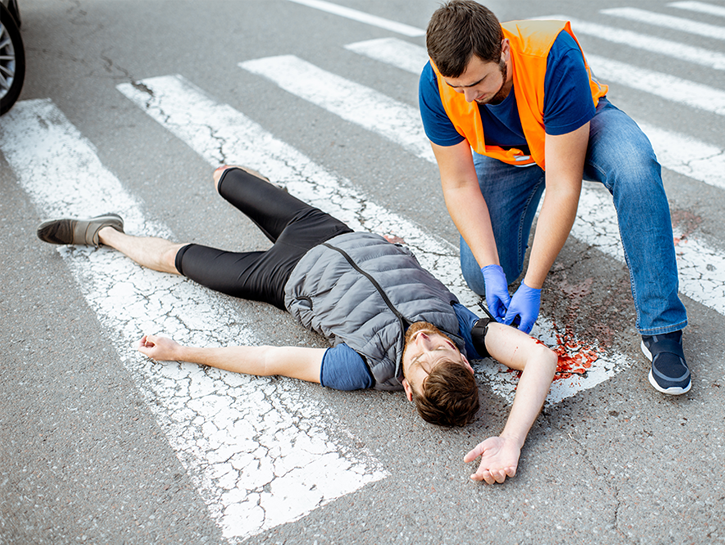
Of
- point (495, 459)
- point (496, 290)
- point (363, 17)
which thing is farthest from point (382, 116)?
point (495, 459)

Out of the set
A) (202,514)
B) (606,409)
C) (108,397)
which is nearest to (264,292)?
(108,397)

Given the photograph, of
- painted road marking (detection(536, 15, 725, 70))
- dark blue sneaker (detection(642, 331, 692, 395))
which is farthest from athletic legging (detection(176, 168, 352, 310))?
painted road marking (detection(536, 15, 725, 70))

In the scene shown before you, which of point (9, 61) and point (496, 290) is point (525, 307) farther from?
point (9, 61)

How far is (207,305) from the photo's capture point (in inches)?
136

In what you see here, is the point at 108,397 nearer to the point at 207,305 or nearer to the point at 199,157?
the point at 207,305

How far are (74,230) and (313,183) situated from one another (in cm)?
165

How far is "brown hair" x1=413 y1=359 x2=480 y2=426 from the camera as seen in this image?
8.04 ft

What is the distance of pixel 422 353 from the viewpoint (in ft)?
8.50

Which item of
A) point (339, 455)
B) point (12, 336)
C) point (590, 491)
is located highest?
point (590, 491)

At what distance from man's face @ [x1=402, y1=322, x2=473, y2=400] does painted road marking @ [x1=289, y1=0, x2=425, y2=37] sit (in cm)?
557

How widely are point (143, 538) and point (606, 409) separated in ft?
→ 6.35

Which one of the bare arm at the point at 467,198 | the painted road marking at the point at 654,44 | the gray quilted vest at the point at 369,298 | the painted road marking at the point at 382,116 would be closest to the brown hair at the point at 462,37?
the bare arm at the point at 467,198

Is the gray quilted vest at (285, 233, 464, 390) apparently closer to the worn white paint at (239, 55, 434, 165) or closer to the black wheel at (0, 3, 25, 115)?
the worn white paint at (239, 55, 434, 165)

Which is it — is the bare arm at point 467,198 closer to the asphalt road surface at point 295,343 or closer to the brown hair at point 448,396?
the asphalt road surface at point 295,343
